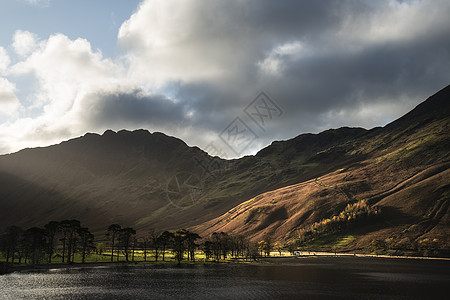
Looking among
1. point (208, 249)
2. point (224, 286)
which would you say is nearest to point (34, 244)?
point (208, 249)

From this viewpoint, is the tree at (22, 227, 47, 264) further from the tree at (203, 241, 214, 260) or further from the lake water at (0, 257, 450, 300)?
the tree at (203, 241, 214, 260)

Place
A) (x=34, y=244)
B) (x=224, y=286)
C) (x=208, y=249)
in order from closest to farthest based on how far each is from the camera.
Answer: (x=224, y=286)
(x=34, y=244)
(x=208, y=249)

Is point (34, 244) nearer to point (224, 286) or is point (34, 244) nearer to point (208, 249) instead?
point (208, 249)

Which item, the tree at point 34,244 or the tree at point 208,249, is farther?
the tree at point 208,249

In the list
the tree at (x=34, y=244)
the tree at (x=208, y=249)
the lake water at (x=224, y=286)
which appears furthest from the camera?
the tree at (x=208, y=249)

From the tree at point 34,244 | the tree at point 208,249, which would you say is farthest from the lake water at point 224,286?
the tree at point 208,249

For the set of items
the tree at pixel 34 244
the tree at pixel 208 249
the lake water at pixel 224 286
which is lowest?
the lake water at pixel 224 286

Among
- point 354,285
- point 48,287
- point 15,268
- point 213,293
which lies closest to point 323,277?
point 354,285

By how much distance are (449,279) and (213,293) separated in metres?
85.5

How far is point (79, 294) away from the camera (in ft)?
268

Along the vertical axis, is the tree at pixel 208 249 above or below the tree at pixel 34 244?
below

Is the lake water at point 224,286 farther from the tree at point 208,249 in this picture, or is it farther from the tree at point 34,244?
the tree at point 208,249

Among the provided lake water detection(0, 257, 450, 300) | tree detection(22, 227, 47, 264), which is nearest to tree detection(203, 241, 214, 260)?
lake water detection(0, 257, 450, 300)

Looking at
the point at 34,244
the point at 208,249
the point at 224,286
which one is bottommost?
the point at 224,286
